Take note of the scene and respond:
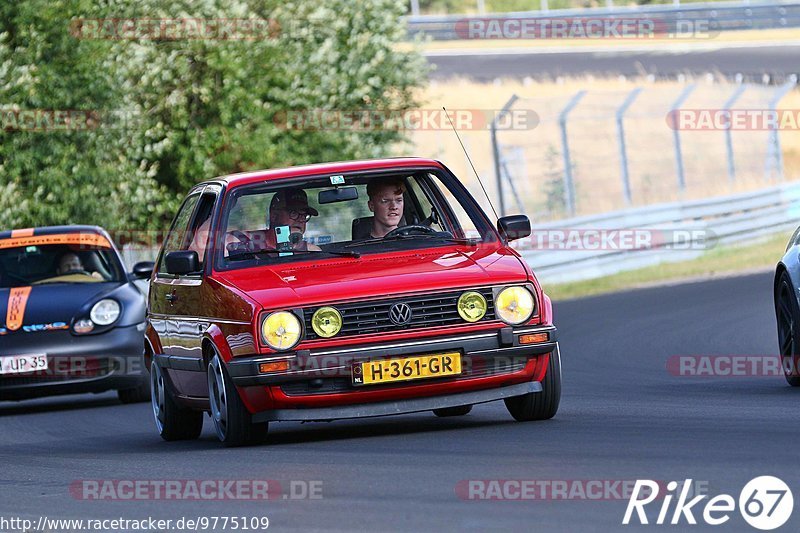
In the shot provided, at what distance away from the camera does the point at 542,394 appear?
385 inches

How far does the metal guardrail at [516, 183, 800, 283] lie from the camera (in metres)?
26.1

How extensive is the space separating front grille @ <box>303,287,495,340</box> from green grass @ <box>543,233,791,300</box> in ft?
49.6

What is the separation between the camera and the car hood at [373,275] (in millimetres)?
9312

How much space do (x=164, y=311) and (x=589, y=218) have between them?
15798 millimetres

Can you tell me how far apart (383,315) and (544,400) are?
1103 mm

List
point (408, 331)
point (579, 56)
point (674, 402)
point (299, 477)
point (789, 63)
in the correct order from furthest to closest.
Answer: point (579, 56) → point (789, 63) → point (674, 402) → point (408, 331) → point (299, 477)

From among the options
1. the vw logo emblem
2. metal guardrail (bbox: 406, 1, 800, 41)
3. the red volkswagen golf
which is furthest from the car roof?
metal guardrail (bbox: 406, 1, 800, 41)

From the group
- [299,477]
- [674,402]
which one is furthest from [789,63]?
[299,477]

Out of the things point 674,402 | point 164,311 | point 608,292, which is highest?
point 164,311

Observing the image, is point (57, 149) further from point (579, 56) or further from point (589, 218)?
point (579, 56)

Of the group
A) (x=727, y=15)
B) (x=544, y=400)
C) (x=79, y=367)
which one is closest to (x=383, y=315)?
(x=544, y=400)

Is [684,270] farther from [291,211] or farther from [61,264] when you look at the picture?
[291,211]

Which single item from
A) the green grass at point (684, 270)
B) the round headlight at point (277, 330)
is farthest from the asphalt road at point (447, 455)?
the green grass at point (684, 270)

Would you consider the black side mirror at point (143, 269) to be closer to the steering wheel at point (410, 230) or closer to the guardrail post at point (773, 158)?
the steering wheel at point (410, 230)
